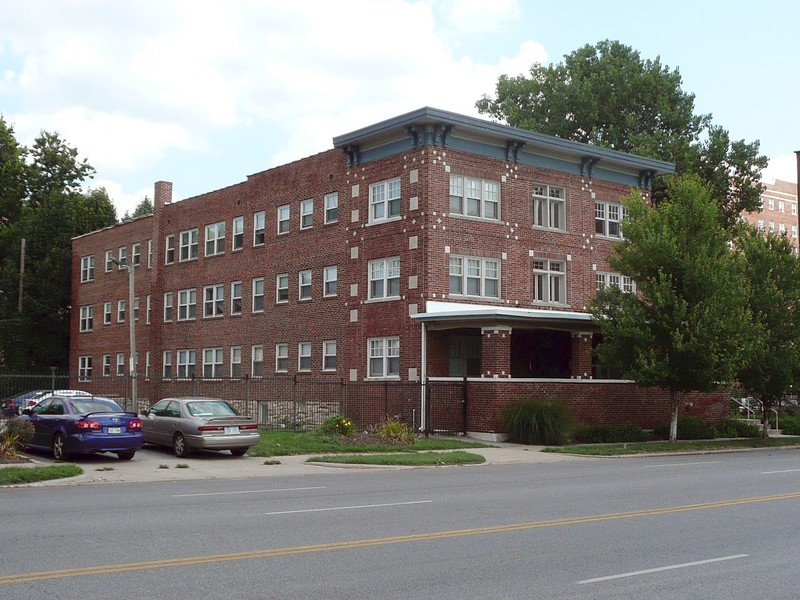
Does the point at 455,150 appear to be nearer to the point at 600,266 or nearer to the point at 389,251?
the point at 389,251

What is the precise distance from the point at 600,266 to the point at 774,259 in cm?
725

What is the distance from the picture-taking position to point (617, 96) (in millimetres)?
58438

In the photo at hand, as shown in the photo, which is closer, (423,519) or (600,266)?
(423,519)

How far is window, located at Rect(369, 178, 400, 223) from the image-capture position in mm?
37000

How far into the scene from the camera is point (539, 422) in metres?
31.6

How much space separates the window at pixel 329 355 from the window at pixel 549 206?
9.77 meters

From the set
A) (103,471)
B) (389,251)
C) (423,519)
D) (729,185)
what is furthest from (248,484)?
(729,185)

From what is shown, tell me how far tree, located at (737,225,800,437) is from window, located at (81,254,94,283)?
38.2 metres

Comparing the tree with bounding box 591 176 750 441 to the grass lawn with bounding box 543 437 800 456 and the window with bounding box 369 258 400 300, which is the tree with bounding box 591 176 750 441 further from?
the window with bounding box 369 258 400 300

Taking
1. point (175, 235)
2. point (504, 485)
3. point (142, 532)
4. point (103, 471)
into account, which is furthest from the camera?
point (175, 235)

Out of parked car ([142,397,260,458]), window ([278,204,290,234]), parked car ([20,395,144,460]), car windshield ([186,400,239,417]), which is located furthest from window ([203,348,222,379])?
parked car ([20,395,144,460])

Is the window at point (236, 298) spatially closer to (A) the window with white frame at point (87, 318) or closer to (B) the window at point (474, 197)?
(B) the window at point (474, 197)

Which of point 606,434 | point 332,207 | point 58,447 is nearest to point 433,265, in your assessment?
point 332,207

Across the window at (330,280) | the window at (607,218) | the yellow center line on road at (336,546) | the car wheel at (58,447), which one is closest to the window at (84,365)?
the window at (330,280)
